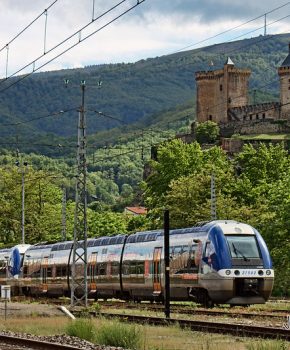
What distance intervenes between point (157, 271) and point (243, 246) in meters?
5.28

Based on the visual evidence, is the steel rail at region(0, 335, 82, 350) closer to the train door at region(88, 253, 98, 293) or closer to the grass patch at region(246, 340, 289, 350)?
the grass patch at region(246, 340, 289, 350)

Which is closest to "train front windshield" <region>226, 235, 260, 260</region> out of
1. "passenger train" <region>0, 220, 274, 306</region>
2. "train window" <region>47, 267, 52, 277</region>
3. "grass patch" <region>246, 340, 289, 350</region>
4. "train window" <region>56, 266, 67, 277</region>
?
"passenger train" <region>0, 220, 274, 306</region>

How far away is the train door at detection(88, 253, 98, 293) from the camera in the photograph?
158ft

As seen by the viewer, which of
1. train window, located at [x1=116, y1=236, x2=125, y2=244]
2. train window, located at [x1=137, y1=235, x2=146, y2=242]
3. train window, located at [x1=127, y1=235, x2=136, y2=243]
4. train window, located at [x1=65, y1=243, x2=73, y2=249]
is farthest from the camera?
train window, located at [x1=65, y1=243, x2=73, y2=249]

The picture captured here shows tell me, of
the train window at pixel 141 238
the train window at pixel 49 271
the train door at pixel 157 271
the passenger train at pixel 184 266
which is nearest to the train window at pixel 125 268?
the passenger train at pixel 184 266

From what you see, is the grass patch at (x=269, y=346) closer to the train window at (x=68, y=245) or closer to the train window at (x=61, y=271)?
the train window at (x=68, y=245)

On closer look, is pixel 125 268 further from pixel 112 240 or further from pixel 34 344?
pixel 34 344

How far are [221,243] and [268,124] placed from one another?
5563 inches

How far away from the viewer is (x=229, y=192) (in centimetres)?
8681

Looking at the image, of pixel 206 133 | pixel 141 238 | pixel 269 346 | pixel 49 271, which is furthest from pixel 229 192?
pixel 206 133

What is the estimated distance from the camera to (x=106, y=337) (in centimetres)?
2220

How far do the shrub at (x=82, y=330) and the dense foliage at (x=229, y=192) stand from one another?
32965mm

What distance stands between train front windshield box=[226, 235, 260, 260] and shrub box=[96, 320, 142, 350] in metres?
14.1

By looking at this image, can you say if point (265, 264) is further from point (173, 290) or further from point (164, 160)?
point (164, 160)
